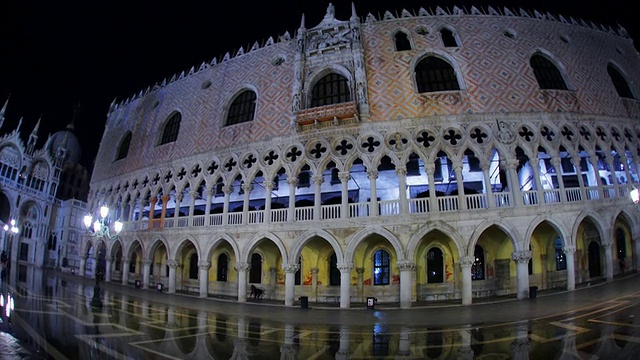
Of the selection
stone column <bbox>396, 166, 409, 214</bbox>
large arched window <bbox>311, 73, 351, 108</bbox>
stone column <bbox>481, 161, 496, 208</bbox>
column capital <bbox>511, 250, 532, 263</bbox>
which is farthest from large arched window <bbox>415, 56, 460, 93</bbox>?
column capital <bbox>511, 250, 532, 263</bbox>

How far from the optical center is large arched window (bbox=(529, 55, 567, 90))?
18266mm

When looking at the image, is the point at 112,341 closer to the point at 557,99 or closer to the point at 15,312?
the point at 15,312

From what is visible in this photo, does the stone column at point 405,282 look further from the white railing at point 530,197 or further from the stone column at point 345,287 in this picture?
the white railing at point 530,197

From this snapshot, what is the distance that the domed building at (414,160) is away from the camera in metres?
15.4

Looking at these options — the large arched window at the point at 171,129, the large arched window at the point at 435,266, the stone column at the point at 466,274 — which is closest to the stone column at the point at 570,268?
the stone column at the point at 466,274

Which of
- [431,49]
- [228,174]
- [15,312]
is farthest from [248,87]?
[15,312]

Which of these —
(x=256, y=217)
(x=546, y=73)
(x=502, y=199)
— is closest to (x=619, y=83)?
(x=546, y=73)

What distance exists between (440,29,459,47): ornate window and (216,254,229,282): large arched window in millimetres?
19223

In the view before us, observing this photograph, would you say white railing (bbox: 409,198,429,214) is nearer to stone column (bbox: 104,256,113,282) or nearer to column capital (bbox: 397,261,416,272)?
Answer: column capital (bbox: 397,261,416,272)

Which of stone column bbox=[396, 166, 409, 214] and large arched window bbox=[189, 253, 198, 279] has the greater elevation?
stone column bbox=[396, 166, 409, 214]

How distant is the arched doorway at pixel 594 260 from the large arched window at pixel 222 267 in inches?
839

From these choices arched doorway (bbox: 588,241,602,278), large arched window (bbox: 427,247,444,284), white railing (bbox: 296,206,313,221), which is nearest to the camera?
large arched window (bbox: 427,247,444,284)

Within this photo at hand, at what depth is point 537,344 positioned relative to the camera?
277 inches

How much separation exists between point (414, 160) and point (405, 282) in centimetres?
794
